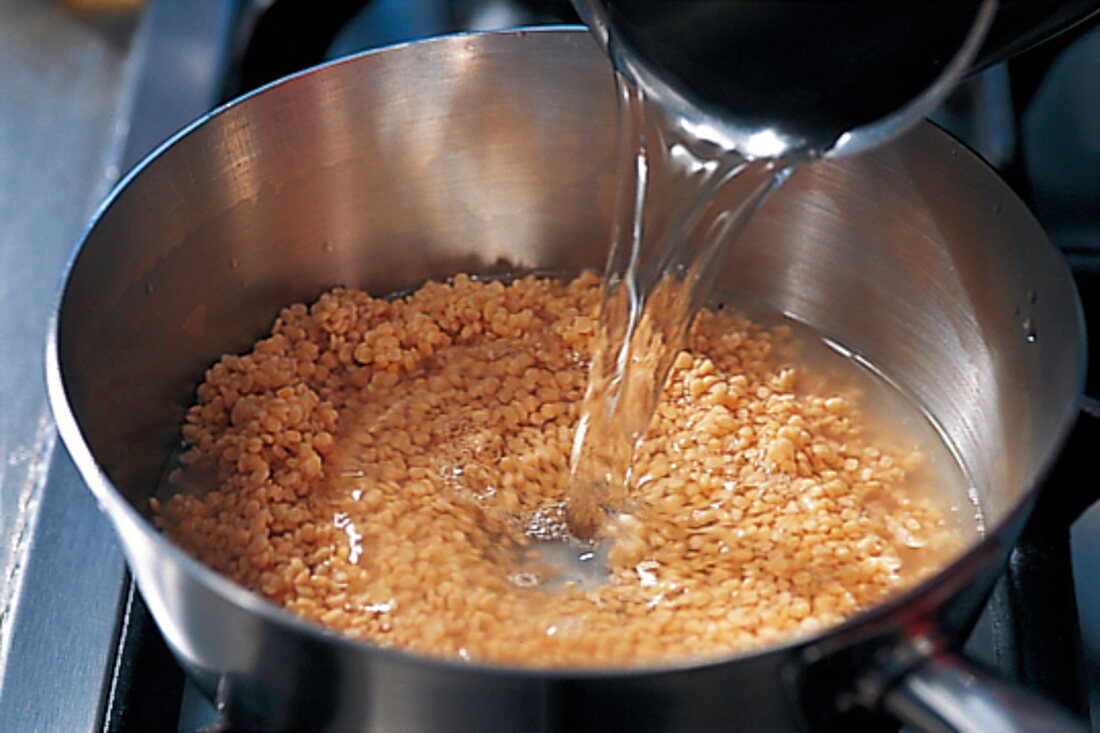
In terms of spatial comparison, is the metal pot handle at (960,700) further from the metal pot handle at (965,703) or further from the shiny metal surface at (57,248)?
the shiny metal surface at (57,248)

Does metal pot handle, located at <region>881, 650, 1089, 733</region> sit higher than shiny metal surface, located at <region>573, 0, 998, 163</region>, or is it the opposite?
shiny metal surface, located at <region>573, 0, 998, 163</region>

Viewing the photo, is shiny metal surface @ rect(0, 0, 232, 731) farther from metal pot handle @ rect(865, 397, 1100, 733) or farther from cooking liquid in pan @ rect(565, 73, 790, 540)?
metal pot handle @ rect(865, 397, 1100, 733)

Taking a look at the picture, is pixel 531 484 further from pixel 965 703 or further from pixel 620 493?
pixel 965 703

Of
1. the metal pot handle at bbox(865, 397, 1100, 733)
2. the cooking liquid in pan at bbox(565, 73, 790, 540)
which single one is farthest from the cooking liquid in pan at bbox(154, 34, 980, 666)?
the metal pot handle at bbox(865, 397, 1100, 733)

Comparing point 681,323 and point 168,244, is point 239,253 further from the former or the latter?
point 681,323

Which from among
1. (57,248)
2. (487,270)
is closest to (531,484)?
(487,270)

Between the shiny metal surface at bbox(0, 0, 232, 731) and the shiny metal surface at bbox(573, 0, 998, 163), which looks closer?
the shiny metal surface at bbox(573, 0, 998, 163)

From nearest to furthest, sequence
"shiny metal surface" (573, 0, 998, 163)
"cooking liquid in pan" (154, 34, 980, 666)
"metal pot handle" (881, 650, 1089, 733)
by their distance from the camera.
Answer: "metal pot handle" (881, 650, 1089, 733), "shiny metal surface" (573, 0, 998, 163), "cooking liquid in pan" (154, 34, 980, 666)
